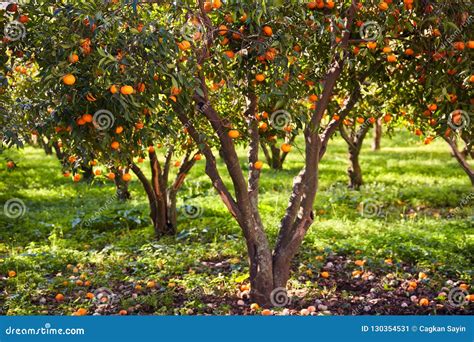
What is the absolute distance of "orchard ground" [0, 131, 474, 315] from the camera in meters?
5.81

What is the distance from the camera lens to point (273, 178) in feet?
44.9

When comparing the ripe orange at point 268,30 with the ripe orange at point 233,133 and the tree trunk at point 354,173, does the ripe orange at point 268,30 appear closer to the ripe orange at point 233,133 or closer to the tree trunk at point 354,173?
the ripe orange at point 233,133

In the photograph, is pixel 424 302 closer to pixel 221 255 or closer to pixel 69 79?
pixel 221 255

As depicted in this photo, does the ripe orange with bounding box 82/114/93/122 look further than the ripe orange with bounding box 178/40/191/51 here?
No

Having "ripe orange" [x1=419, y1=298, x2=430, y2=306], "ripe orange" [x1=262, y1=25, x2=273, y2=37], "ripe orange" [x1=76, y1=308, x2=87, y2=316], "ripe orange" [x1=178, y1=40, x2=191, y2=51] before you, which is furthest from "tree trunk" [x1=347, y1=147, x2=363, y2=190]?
"ripe orange" [x1=178, y1=40, x2=191, y2=51]

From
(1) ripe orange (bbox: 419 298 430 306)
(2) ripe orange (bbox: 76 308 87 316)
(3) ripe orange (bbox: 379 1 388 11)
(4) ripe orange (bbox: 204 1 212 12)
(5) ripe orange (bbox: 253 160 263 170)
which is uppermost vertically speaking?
(4) ripe orange (bbox: 204 1 212 12)

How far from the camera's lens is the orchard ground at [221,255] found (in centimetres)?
581

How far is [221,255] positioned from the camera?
749 centimetres

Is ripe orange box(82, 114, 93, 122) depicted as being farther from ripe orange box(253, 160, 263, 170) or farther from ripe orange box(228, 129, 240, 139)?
ripe orange box(253, 160, 263, 170)

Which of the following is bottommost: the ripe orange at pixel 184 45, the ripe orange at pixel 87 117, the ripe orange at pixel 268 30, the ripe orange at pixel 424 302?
the ripe orange at pixel 424 302

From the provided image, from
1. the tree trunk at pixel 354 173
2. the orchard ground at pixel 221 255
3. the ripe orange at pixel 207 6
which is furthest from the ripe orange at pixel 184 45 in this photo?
the tree trunk at pixel 354 173

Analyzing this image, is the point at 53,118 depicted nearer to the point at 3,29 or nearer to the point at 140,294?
the point at 3,29

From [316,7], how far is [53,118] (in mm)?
2412

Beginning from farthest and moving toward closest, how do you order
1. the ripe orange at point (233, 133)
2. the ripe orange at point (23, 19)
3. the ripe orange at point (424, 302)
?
the ripe orange at point (424, 302), the ripe orange at point (233, 133), the ripe orange at point (23, 19)
